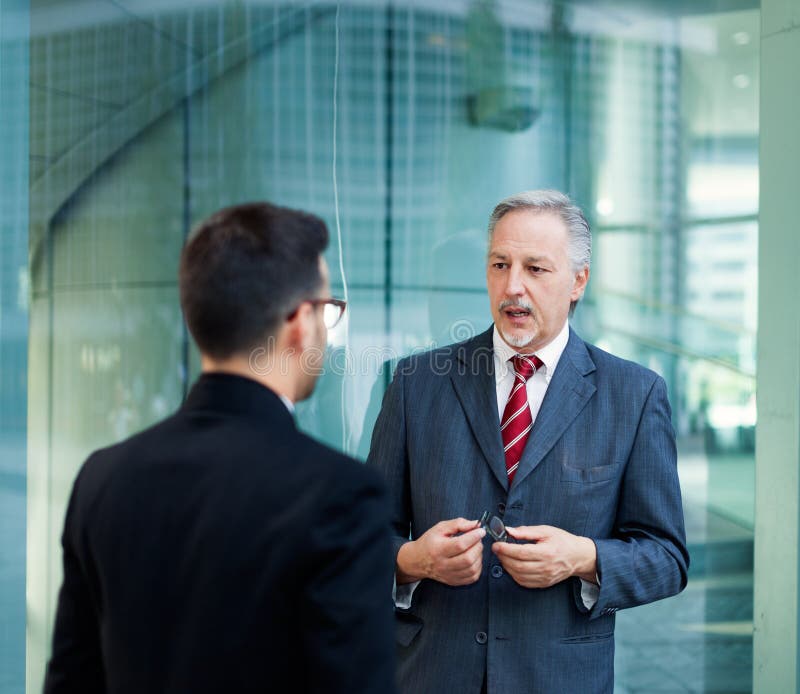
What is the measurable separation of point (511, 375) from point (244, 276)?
97 cm

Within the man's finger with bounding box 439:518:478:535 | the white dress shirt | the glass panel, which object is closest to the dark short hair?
the man's finger with bounding box 439:518:478:535

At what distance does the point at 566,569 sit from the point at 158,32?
7.75 ft

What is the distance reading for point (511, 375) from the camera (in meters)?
1.96

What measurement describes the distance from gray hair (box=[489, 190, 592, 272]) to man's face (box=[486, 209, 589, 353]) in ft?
0.04

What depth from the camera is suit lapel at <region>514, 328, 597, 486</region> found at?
5.94 feet

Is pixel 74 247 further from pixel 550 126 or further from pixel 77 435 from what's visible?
pixel 550 126

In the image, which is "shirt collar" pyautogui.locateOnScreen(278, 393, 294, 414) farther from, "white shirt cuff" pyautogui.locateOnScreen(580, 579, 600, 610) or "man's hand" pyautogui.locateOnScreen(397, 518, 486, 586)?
"white shirt cuff" pyautogui.locateOnScreen(580, 579, 600, 610)

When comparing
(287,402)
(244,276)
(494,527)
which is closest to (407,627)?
(494,527)

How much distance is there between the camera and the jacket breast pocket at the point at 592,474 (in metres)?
1.80

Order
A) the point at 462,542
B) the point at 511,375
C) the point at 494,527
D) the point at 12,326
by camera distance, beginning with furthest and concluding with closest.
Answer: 1. the point at 12,326
2. the point at 511,375
3. the point at 494,527
4. the point at 462,542

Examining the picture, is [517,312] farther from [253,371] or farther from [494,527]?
[253,371]

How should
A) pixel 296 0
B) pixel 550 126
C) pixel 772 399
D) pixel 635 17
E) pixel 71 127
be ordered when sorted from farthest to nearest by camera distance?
1. pixel 635 17
2. pixel 550 126
3. pixel 296 0
4. pixel 71 127
5. pixel 772 399

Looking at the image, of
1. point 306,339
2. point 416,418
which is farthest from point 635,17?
point 306,339

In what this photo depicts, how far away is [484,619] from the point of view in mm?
1799
